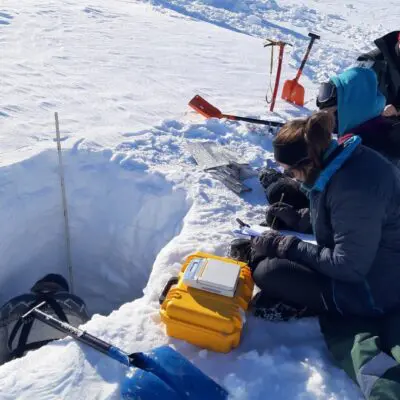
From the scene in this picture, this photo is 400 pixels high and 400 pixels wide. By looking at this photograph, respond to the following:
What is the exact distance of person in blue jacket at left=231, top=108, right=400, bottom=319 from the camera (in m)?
2.50

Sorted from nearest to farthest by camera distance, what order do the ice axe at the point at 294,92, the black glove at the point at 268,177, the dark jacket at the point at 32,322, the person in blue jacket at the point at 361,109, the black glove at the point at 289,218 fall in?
the dark jacket at the point at 32,322 → the person in blue jacket at the point at 361,109 → the black glove at the point at 289,218 → the black glove at the point at 268,177 → the ice axe at the point at 294,92

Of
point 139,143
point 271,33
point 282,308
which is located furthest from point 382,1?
point 282,308

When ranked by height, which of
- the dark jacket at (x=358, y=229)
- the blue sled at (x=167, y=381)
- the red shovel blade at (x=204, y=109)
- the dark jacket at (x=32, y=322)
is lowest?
the dark jacket at (x=32, y=322)

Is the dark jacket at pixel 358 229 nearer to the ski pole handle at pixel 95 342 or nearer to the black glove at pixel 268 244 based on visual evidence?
the black glove at pixel 268 244

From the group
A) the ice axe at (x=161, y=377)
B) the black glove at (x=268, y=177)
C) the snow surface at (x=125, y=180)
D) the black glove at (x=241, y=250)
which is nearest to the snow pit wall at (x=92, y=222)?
the snow surface at (x=125, y=180)

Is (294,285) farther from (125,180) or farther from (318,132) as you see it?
(125,180)

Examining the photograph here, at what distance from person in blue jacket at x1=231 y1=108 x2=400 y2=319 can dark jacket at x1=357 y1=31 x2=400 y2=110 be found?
2335 mm

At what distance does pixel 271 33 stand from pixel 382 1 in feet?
28.2

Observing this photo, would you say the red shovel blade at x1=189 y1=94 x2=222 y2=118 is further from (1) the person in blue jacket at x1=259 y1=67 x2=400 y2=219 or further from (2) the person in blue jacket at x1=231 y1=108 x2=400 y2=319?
(2) the person in blue jacket at x1=231 y1=108 x2=400 y2=319

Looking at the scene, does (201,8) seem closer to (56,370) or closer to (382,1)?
(382,1)

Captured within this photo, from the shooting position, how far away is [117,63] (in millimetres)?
7652

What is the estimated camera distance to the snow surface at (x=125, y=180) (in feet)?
8.68

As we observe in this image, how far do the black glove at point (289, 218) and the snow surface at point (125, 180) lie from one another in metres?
0.36

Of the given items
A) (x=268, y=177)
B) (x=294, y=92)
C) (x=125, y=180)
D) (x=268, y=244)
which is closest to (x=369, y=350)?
(x=268, y=244)
